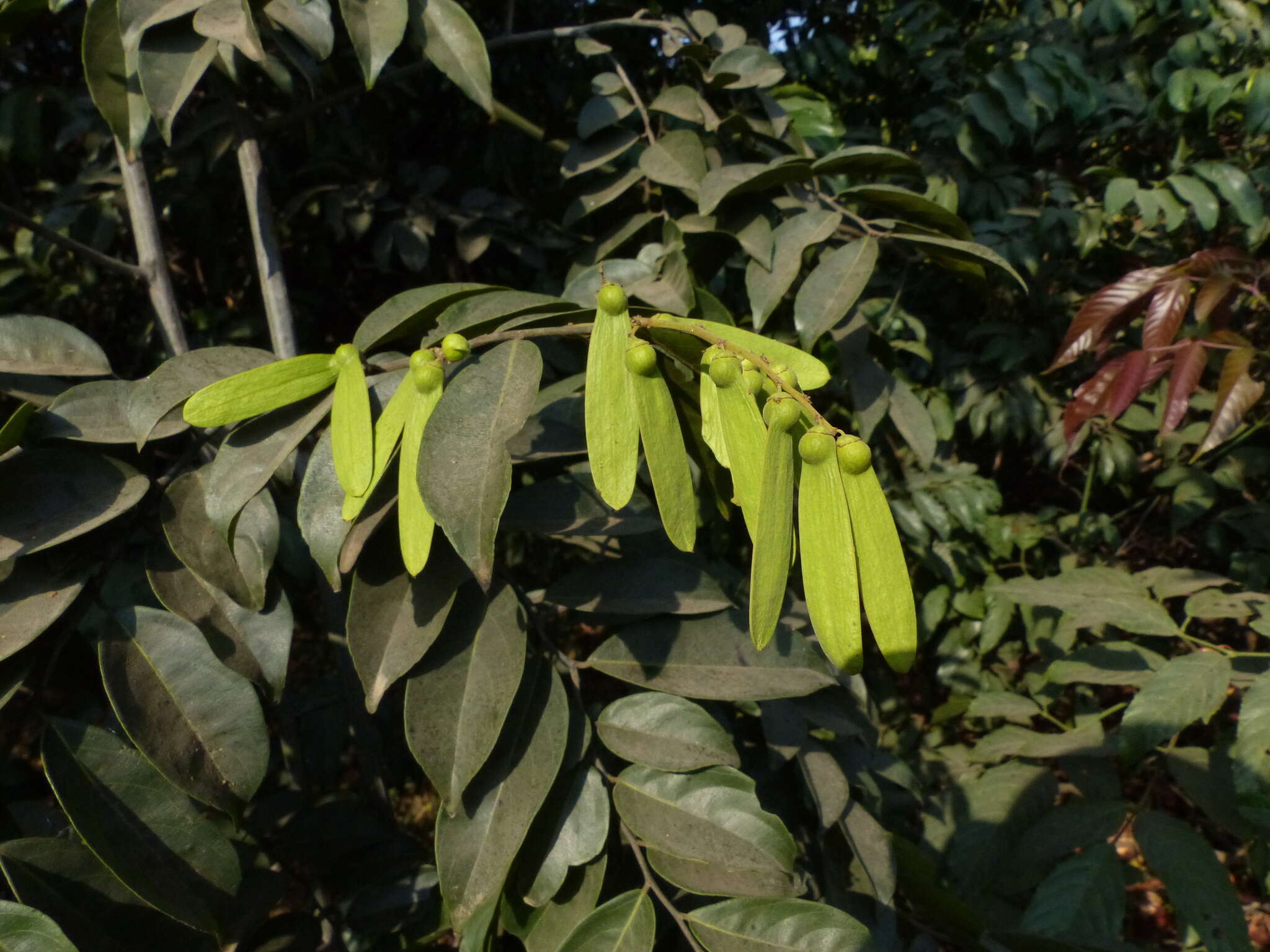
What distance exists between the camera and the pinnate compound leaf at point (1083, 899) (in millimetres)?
1039

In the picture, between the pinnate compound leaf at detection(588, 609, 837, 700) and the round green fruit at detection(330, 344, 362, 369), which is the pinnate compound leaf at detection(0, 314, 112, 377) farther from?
the pinnate compound leaf at detection(588, 609, 837, 700)

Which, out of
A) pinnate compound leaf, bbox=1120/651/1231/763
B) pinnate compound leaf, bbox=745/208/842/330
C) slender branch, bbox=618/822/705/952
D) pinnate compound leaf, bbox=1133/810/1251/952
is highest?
pinnate compound leaf, bbox=745/208/842/330

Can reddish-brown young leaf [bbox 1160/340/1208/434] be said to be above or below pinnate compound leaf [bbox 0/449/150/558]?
below

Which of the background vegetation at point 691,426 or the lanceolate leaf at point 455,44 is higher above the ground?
the lanceolate leaf at point 455,44

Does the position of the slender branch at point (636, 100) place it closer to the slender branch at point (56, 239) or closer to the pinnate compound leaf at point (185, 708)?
the slender branch at point (56, 239)

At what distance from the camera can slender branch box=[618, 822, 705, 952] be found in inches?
25.4

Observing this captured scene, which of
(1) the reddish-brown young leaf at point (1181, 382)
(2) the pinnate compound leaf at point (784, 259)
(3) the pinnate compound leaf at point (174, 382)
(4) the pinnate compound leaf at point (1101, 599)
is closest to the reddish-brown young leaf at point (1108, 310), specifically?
(1) the reddish-brown young leaf at point (1181, 382)

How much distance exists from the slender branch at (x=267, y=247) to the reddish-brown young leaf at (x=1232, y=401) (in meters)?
1.35

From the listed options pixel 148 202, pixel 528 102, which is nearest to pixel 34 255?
pixel 148 202

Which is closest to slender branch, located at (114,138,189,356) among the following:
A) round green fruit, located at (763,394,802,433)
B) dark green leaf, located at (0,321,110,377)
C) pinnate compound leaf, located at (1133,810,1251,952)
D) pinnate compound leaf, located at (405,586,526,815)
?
dark green leaf, located at (0,321,110,377)

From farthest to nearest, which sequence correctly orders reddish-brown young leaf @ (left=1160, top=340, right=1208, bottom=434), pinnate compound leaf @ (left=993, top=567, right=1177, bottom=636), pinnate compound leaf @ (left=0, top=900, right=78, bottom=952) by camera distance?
reddish-brown young leaf @ (left=1160, top=340, right=1208, bottom=434), pinnate compound leaf @ (left=993, top=567, right=1177, bottom=636), pinnate compound leaf @ (left=0, top=900, right=78, bottom=952)

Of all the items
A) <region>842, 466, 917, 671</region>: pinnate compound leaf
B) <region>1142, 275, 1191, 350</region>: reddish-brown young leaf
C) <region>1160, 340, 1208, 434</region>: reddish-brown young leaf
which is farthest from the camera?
<region>1142, 275, 1191, 350</region>: reddish-brown young leaf

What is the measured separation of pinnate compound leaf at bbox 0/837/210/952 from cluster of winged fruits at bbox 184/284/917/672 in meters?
0.34

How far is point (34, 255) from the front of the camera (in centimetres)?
147
